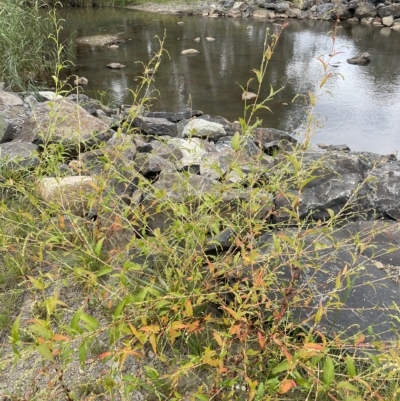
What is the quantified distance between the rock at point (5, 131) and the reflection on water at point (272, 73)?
242cm

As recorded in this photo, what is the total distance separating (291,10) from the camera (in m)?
15.3

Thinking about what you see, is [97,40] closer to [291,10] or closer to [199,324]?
[291,10]

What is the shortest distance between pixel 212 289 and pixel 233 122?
491 centimetres

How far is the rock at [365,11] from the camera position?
Result: 1412 centimetres

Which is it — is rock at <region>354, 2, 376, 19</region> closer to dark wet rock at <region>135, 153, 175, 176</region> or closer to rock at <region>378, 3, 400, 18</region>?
rock at <region>378, 3, 400, 18</region>

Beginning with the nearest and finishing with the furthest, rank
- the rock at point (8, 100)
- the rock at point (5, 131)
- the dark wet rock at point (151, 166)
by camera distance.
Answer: the dark wet rock at point (151, 166), the rock at point (5, 131), the rock at point (8, 100)

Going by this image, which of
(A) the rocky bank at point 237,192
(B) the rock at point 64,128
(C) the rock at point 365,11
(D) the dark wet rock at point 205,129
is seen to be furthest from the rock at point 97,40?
(C) the rock at point 365,11

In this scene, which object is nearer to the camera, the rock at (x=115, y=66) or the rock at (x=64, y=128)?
the rock at (x=64, y=128)

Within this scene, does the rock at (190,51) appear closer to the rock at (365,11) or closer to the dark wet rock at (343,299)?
the rock at (365,11)

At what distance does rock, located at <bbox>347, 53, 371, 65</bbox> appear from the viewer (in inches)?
364

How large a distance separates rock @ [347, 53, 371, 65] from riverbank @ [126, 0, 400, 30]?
4417mm

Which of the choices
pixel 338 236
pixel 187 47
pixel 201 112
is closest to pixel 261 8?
pixel 187 47

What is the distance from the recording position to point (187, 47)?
10969 millimetres

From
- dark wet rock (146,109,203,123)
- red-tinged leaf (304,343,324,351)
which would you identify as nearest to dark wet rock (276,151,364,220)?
red-tinged leaf (304,343,324,351)
